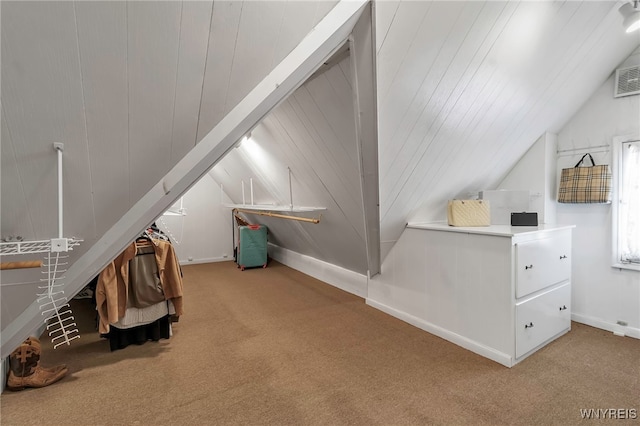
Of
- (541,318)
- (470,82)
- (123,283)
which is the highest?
(470,82)

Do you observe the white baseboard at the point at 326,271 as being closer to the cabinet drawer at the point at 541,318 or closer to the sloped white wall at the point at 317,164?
the sloped white wall at the point at 317,164

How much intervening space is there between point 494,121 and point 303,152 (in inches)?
58.9

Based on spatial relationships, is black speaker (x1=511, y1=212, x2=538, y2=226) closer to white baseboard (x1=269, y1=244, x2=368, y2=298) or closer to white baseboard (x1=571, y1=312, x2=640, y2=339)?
white baseboard (x1=571, y1=312, x2=640, y2=339)

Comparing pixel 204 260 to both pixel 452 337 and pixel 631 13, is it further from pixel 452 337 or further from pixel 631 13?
pixel 631 13

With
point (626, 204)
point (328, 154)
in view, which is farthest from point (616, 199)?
point (328, 154)

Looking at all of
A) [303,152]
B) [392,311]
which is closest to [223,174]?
[303,152]

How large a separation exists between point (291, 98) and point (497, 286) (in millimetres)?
1992

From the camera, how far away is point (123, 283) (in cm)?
240

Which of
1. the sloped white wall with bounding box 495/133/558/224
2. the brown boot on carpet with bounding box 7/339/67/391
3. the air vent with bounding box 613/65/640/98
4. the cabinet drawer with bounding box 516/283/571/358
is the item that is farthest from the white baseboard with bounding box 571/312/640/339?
the brown boot on carpet with bounding box 7/339/67/391

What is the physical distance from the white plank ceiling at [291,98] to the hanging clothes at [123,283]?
835 millimetres

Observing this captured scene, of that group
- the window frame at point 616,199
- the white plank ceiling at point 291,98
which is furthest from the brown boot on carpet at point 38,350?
the window frame at point 616,199

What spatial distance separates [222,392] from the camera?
1935mm

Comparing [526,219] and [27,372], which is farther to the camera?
[526,219]

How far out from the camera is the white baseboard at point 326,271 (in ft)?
12.2
